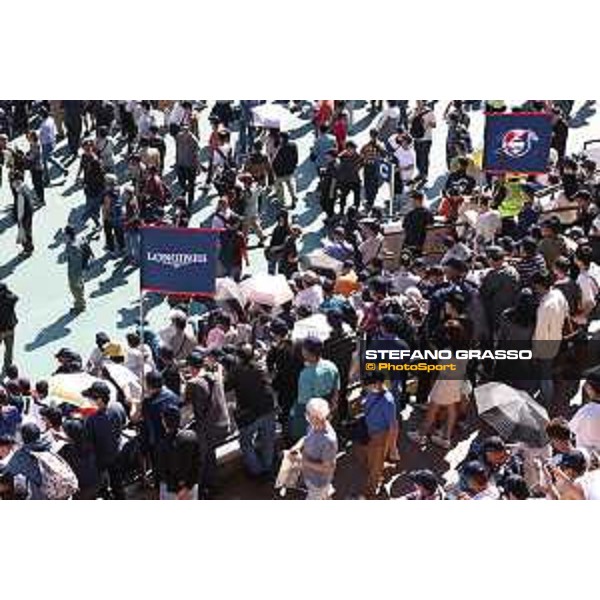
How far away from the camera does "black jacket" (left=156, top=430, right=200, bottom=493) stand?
10.7 meters

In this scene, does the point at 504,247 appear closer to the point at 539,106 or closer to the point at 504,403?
the point at 504,403

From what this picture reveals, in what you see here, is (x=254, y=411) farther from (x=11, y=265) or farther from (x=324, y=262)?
(x=11, y=265)

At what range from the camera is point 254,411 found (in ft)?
38.4

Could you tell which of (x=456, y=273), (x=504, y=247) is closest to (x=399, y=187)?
(x=504, y=247)

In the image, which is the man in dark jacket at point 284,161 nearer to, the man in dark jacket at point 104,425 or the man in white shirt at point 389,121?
the man in white shirt at point 389,121

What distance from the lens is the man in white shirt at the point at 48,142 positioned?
66.5ft

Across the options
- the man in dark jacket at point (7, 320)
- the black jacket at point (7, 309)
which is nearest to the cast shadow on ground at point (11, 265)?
the man in dark jacket at point (7, 320)

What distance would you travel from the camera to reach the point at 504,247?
47.1 feet

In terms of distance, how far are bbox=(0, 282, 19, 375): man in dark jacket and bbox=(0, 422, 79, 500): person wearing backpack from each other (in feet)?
15.2

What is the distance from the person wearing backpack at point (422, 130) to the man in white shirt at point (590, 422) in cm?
977

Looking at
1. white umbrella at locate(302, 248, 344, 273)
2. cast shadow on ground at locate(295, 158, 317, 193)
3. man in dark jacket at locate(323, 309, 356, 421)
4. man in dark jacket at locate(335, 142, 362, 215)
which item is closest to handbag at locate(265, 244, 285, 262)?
white umbrella at locate(302, 248, 344, 273)

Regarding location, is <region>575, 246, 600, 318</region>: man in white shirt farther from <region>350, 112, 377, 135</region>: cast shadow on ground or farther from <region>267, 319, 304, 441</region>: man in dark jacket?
<region>350, 112, 377, 135</region>: cast shadow on ground

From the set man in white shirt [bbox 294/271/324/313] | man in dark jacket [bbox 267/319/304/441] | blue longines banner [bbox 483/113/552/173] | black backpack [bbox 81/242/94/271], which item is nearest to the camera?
man in dark jacket [bbox 267/319/304/441]

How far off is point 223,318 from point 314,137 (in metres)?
9.96
